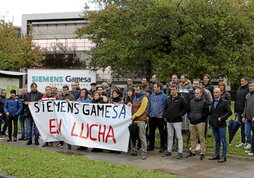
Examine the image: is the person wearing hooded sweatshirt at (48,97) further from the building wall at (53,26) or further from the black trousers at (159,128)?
the building wall at (53,26)

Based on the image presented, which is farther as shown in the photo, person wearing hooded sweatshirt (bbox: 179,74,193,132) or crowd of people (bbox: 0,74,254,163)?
person wearing hooded sweatshirt (bbox: 179,74,193,132)

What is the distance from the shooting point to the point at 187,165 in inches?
344

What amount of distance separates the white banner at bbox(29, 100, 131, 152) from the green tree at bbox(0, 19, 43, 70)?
866 inches

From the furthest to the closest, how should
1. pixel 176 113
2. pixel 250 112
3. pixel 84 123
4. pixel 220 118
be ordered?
pixel 84 123 < pixel 250 112 < pixel 176 113 < pixel 220 118

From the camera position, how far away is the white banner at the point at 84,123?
10.3 meters

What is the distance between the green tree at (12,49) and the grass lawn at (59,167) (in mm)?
24832

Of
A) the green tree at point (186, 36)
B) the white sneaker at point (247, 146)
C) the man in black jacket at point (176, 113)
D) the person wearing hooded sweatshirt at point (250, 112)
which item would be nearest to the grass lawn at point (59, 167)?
the man in black jacket at point (176, 113)

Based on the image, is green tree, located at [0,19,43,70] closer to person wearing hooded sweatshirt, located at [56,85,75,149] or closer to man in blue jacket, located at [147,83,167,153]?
person wearing hooded sweatshirt, located at [56,85,75,149]

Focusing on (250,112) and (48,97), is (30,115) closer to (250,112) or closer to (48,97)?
(48,97)

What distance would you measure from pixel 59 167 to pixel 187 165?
3.08 metres

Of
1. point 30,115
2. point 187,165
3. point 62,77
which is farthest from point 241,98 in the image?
point 62,77

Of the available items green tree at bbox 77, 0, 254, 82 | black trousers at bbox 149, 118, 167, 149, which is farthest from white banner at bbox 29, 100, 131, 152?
green tree at bbox 77, 0, 254, 82

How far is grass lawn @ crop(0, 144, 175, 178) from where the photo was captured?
734 cm

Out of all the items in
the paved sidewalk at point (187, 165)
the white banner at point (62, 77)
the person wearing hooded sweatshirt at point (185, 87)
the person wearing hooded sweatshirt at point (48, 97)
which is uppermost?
the white banner at point (62, 77)
